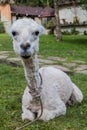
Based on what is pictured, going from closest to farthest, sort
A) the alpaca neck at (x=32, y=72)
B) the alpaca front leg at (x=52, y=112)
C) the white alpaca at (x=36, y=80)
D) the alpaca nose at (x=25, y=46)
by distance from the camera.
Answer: the alpaca nose at (x=25, y=46) < the white alpaca at (x=36, y=80) < the alpaca neck at (x=32, y=72) < the alpaca front leg at (x=52, y=112)

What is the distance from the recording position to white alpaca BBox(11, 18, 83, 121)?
3936 millimetres

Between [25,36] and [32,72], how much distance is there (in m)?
0.61

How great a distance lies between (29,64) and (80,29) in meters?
25.2

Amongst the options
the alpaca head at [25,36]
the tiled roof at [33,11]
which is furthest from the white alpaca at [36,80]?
the tiled roof at [33,11]

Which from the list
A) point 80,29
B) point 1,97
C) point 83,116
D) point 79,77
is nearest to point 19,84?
point 1,97

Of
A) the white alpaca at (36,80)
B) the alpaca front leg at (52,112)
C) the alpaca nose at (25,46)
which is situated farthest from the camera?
the alpaca front leg at (52,112)

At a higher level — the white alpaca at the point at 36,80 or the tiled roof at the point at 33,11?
the white alpaca at the point at 36,80

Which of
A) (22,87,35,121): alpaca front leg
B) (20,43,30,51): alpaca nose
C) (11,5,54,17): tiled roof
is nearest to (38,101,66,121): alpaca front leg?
(22,87,35,121): alpaca front leg

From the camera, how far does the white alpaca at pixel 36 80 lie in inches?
155

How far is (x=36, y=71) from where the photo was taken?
14.5 ft

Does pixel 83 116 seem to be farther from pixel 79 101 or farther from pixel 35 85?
pixel 35 85

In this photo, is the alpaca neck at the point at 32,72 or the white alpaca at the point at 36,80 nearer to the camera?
the white alpaca at the point at 36,80

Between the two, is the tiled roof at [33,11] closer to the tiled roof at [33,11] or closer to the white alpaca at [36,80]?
the tiled roof at [33,11]

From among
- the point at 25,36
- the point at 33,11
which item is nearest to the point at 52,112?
the point at 25,36
